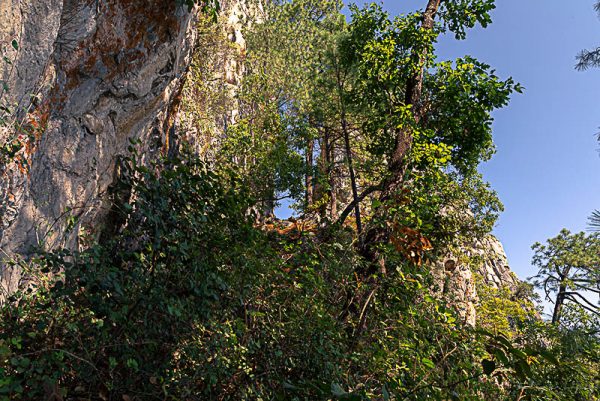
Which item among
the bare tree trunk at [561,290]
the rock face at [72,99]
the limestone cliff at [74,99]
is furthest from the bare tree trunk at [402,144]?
the bare tree trunk at [561,290]

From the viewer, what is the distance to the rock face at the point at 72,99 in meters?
3.08

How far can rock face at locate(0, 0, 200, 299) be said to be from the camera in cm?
308

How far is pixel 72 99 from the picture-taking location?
4516 millimetres

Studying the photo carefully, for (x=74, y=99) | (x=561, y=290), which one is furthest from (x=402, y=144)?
(x=561, y=290)

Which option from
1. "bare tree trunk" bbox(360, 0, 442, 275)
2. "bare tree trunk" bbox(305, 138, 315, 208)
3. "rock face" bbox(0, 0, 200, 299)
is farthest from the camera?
"bare tree trunk" bbox(305, 138, 315, 208)

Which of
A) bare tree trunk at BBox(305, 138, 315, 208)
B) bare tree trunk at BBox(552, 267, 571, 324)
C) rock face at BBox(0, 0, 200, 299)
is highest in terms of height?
bare tree trunk at BBox(305, 138, 315, 208)

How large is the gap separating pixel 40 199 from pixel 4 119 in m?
1.22

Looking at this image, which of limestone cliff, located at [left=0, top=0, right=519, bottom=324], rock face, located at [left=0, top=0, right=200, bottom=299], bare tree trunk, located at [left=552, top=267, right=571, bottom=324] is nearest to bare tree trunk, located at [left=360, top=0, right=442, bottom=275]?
limestone cliff, located at [left=0, top=0, right=519, bottom=324]

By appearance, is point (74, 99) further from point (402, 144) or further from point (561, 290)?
point (561, 290)

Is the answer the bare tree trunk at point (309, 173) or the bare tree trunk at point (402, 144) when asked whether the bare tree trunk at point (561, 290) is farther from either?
the bare tree trunk at point (402, 144)

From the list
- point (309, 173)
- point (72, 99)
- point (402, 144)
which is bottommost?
point (72, 99)

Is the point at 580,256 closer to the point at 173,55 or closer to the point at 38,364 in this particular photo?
the point at 173,55

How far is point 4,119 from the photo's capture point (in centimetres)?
278

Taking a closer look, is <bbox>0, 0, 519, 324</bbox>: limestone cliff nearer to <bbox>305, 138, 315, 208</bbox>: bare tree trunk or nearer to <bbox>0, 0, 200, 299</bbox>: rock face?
<bbox>0, 0, 200, 299</bbox>: rock face
